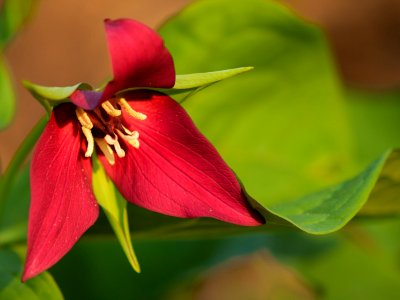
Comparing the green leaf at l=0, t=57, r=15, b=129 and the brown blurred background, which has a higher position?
the green leaf at l=0, t=57, r=15, b=129

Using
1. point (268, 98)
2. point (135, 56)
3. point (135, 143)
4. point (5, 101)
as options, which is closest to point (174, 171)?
point (135, 143)

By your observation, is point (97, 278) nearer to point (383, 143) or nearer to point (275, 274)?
point (275, 274)

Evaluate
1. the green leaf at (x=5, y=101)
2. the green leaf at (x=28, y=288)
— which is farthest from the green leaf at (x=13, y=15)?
the green leaf at (x=28, y=288)

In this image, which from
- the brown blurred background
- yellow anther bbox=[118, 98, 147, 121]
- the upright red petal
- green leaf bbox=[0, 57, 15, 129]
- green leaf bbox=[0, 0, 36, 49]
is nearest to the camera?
the upright red petal

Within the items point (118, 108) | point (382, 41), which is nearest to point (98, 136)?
point (118, 108)

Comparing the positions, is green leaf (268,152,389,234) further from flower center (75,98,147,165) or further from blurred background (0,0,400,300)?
flower center (75,98,147,165)

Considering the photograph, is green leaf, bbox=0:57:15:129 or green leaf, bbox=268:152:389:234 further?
→ green leaf, bbox=0:57:15:129

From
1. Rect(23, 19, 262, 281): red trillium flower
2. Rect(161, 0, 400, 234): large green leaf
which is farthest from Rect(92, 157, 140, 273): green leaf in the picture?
Rect(161, 0, 400, 234): large green leaf
